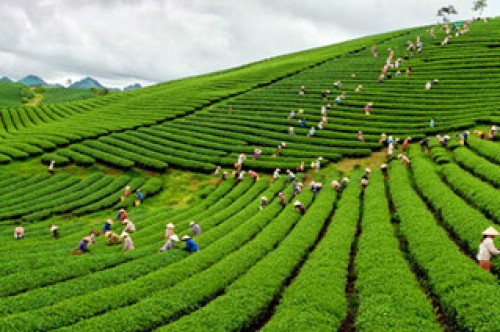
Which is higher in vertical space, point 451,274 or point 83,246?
point 83,246

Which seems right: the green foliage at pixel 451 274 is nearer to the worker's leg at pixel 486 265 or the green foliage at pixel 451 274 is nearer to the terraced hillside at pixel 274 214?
the terraced hillside at pixel 274 214

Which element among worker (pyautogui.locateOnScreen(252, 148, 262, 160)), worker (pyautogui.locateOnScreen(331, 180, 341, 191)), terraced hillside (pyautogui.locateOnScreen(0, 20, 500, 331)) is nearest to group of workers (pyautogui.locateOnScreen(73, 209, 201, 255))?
terraced hillside (pyautogui.locateOnScreen(0, 20, 500, 331))

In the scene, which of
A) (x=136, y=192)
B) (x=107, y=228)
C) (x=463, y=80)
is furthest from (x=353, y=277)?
(x=463, y=80)

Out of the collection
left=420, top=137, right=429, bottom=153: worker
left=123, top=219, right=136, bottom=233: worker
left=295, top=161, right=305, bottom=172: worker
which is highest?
left=420, top=137, right=429, bottom=153: worker

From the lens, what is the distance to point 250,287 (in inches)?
549

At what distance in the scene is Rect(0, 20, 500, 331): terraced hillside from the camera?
12406mm

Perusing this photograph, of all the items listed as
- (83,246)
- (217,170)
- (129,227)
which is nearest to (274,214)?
(129,227)

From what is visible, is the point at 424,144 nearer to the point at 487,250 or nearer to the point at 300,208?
the point at 300,208

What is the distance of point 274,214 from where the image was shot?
79.0 ft

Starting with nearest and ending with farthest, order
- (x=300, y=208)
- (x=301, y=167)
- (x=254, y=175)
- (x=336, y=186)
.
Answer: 1. (x=300, y=208)
2. (x=336, y=186)
3. (x=301, y=167)
4. (x=254, y=175)

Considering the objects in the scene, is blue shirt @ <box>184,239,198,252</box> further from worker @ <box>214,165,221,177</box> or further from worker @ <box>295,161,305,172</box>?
worker @ <box>214,165,221,177</box>

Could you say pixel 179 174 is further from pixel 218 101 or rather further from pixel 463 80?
pixel 463 80

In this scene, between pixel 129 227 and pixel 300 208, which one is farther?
pixel 300 208

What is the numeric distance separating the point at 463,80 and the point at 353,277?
44.4 metres
